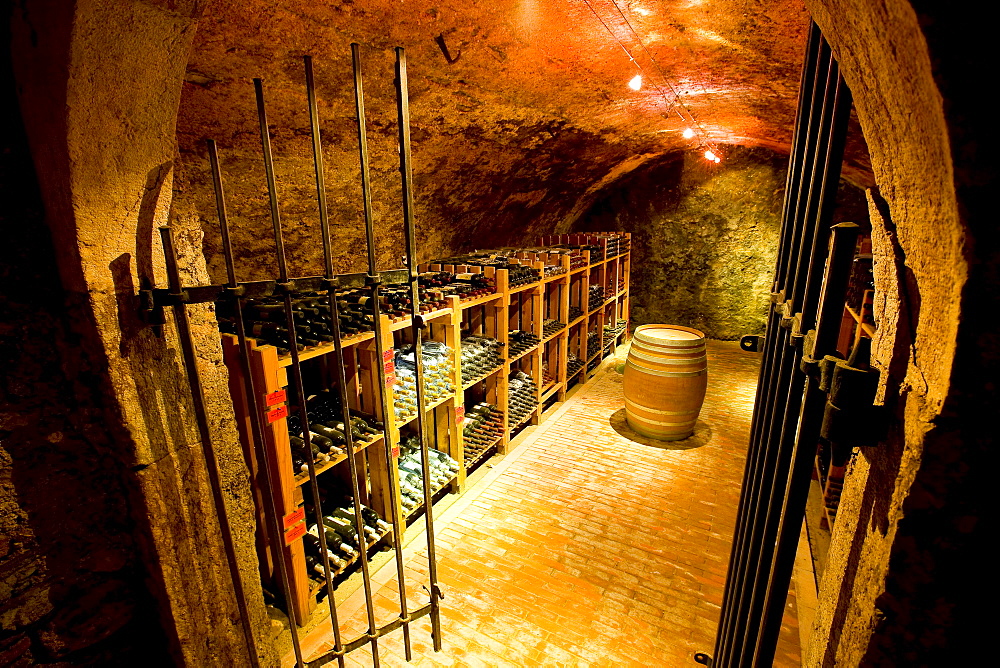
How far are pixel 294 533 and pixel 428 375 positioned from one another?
1583 mm

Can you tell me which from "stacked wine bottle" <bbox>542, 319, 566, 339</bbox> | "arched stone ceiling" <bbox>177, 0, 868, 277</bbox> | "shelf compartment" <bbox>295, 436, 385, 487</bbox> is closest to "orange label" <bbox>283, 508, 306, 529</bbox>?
"shelf compartment" <bbox>295, 436, 385, 487</bbox>

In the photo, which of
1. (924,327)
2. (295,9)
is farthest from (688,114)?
(924,327)

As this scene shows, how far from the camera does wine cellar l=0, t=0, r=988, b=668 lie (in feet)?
2.39

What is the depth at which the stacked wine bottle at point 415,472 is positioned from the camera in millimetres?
3686

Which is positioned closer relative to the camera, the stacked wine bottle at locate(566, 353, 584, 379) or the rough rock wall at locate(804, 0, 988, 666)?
the rough rock wall at locate(804, 0, 988, 666)

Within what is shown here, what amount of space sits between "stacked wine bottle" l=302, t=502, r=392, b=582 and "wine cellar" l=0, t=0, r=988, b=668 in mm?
32

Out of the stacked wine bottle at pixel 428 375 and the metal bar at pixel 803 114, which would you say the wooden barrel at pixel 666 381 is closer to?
the stacked wine bottle at pixel 428 375

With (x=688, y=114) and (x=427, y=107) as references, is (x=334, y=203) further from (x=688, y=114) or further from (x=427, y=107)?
(x=688, y=114)

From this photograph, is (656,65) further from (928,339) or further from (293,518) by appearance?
(293,518)

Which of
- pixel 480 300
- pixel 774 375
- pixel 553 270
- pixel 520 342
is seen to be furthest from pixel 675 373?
pixel 774 375

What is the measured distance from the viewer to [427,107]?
3.99m

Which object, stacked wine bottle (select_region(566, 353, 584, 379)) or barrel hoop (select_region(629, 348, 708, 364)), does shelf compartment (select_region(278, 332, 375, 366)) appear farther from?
stacked wine bottle (select_region(566, 353, 584, 379))

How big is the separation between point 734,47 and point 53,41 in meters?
4.09

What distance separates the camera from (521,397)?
17.6 feet
